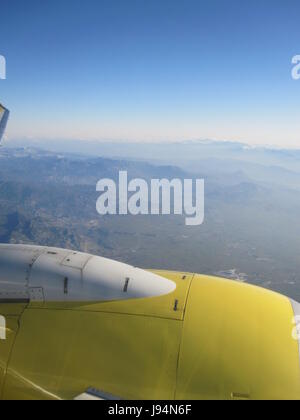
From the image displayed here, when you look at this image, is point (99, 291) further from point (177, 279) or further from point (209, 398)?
point (209, 398)

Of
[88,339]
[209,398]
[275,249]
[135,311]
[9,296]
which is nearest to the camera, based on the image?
[209,398]

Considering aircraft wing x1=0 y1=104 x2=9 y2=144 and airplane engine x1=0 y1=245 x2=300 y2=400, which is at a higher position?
aircraft wing x1=0 y1=104 x2=9 y2=144

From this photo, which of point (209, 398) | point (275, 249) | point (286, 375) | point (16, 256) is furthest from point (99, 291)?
point (275, 249)

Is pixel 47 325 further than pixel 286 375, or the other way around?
pixel 47 325

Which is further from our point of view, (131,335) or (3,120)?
(3,120)

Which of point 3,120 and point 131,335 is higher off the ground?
point 3,120

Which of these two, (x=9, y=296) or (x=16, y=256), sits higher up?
(x=16, y=256)

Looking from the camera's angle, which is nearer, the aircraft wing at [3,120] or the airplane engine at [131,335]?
the airplane engine at [131,335]

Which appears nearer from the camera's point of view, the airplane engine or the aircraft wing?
the airplane engine

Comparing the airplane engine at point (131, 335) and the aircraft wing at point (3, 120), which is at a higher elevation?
the aircraft wing at point (3, 120)

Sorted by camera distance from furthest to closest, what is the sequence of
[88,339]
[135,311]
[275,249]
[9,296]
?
[275,249], [9,296], [135,311], [88,339]
